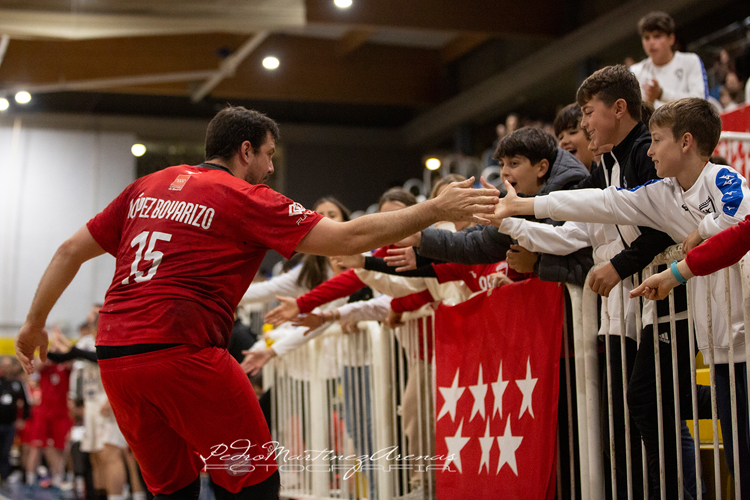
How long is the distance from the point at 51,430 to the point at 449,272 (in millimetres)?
10568

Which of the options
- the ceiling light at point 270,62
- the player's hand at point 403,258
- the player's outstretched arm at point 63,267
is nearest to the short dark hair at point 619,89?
the player's hand at point 403,258

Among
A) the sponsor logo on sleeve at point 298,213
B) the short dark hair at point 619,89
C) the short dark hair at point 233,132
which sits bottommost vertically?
the sponsor logo on sleeve at point 298,213

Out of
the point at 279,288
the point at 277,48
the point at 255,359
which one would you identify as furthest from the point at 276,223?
the point at 277,48

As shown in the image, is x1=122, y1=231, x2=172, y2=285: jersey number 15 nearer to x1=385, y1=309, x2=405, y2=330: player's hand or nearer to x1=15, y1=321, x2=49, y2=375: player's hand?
x1=15, y1=321, x2=49, y2=375: player's hand

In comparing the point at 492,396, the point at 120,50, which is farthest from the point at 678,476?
the point at 120,50

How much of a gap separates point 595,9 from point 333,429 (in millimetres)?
9585

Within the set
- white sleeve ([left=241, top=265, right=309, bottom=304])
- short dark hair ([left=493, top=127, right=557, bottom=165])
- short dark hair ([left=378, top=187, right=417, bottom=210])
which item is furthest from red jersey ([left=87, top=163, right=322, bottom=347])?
white sleeve ([left=241, top=265, right=309, bottom=304])

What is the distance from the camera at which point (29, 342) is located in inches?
123

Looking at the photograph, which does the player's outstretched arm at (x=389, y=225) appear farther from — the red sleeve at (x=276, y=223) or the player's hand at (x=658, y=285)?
the player's hand at (x=658, y=285)

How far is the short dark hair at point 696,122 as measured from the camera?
2562mm

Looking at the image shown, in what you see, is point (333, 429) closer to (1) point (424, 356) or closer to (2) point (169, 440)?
(1) point (424, 356)

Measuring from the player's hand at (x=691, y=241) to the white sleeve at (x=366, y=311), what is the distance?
238 centimetres

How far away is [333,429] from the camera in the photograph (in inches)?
186

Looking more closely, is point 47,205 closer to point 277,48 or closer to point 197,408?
point 277,48
